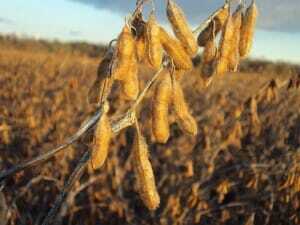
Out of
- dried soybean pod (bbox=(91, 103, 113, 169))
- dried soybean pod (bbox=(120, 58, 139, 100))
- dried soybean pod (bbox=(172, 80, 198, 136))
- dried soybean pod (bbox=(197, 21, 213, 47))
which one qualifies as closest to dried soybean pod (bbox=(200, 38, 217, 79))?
dried soybean pod (bbox=(197, 21, 213, 47))

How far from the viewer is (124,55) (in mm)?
1674

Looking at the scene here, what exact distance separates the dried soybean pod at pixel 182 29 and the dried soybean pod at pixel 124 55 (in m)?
0.14

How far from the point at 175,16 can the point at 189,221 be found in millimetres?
3289

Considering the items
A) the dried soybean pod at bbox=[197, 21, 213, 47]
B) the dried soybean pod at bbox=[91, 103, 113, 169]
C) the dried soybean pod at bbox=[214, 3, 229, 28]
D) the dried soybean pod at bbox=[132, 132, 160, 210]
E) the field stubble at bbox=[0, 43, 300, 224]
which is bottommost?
the field stubble at bbox=[0, 43, 300, 224]

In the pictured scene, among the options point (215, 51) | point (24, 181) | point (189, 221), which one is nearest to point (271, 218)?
point (189, 221)

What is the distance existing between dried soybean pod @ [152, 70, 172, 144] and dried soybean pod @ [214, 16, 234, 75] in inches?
6.4

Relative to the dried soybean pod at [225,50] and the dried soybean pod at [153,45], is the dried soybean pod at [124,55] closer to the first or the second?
the dried soybean pod at [153,45]

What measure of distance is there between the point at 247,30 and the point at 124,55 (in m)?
0.43

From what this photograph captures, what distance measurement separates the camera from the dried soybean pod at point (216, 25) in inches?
74.8

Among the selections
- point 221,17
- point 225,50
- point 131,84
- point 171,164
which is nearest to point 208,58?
point 225,50

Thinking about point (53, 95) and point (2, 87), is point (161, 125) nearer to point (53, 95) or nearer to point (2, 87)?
point (53, 95)

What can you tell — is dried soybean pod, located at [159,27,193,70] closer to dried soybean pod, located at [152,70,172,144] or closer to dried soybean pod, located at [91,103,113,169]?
dried soybean pod, located at [152,70,172,144]

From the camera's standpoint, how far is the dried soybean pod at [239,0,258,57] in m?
1.90

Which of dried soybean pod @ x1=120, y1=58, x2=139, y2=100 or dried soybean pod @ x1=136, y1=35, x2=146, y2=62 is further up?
dried soybean pod @ x1=136, y1=35, x2=146, y2=62
